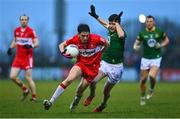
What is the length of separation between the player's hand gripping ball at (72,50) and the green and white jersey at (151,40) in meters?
5.49

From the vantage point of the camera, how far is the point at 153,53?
21453mm

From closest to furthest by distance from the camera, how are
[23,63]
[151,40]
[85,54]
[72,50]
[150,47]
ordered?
[72,50]
[85,54]
[151,40]
[150,47]
[23,63]

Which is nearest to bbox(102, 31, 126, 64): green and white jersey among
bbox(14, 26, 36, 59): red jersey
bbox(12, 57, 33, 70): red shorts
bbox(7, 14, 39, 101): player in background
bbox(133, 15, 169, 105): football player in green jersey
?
bbox(133, 15, 169, 105): football player in green jersey

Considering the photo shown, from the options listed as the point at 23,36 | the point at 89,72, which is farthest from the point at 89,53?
the point at 23,36

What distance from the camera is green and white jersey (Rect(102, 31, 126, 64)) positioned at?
1689 cm

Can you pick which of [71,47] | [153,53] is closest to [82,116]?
[71,47]

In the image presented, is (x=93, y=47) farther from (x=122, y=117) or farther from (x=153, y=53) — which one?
(x=153, y=53)

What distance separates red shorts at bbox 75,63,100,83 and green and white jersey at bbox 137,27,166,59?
4.87 m

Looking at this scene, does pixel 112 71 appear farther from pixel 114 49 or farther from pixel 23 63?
pixel 23 63

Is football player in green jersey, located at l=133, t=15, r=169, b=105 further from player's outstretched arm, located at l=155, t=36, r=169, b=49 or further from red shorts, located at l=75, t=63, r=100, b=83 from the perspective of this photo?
red shorts, located at l=75, t=63, r=100, b=83

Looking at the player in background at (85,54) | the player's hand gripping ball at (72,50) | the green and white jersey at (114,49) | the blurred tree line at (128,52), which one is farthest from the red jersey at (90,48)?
the blurred tree line at (128,52)

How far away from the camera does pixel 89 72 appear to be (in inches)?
650

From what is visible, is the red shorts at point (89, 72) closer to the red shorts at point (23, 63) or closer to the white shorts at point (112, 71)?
the white shorts at point (112, 71)

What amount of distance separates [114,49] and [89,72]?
94 centimetres
